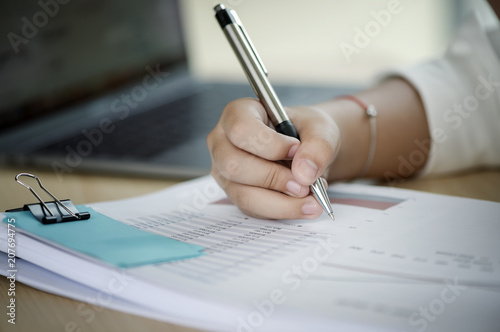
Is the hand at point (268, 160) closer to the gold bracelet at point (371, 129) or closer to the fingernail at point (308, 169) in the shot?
the fingernail at point (308, 169)

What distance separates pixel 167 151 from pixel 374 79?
289mm

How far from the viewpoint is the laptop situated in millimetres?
741

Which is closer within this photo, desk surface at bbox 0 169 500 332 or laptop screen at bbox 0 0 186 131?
desk surface at bbox 0 169 500 332

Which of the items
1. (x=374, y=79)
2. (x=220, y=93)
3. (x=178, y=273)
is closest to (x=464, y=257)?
(x=178, y=273)

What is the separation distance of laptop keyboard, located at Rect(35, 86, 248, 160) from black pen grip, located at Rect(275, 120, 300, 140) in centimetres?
25

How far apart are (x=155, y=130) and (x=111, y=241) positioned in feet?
1.38

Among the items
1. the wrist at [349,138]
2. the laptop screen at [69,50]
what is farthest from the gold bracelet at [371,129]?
the laptop screen at [69,50]

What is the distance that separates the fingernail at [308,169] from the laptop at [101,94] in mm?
Result: 235

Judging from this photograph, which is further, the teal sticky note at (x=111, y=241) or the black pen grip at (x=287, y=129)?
the black pen grip at (x=287, y=129)

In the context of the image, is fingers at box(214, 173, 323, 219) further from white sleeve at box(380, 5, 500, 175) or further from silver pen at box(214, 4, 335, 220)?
white sleeve at box(380, 5, 500, 175)

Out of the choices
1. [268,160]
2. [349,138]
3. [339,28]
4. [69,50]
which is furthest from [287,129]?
[339,28]

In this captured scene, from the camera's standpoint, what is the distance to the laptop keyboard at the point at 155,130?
748mm

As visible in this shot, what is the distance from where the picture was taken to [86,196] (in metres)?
0.65

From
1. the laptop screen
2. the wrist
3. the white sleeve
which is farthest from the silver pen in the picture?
the laptop screen
